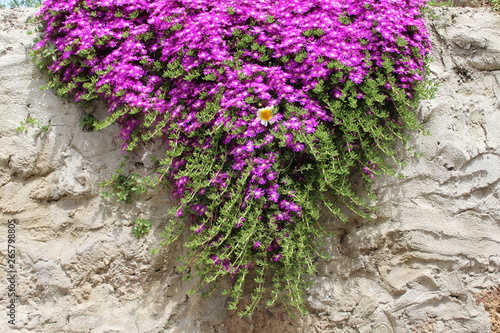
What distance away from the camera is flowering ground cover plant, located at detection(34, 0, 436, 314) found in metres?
2.66

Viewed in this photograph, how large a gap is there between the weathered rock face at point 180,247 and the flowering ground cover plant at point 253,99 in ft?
0.64

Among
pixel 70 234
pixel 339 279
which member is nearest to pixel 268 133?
pixel 339 279

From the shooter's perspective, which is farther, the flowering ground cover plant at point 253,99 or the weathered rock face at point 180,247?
the weathered rock face at point 180,247

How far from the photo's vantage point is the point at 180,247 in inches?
119

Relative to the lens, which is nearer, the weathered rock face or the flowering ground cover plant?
the flowering ground cover plant

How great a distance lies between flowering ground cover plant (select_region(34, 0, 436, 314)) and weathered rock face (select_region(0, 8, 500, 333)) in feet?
0.64

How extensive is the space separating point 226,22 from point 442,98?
60.2 inches

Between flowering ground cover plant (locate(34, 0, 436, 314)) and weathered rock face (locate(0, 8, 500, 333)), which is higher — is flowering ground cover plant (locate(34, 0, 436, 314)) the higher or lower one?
the higher one

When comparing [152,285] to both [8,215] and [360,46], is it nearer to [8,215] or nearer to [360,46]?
[8,215]

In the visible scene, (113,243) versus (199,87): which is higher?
(199,87)

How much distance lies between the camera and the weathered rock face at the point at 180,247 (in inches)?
114

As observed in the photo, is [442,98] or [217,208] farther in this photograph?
[442,98]

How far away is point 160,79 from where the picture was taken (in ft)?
9.77

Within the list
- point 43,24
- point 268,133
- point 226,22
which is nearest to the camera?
point 268,133
